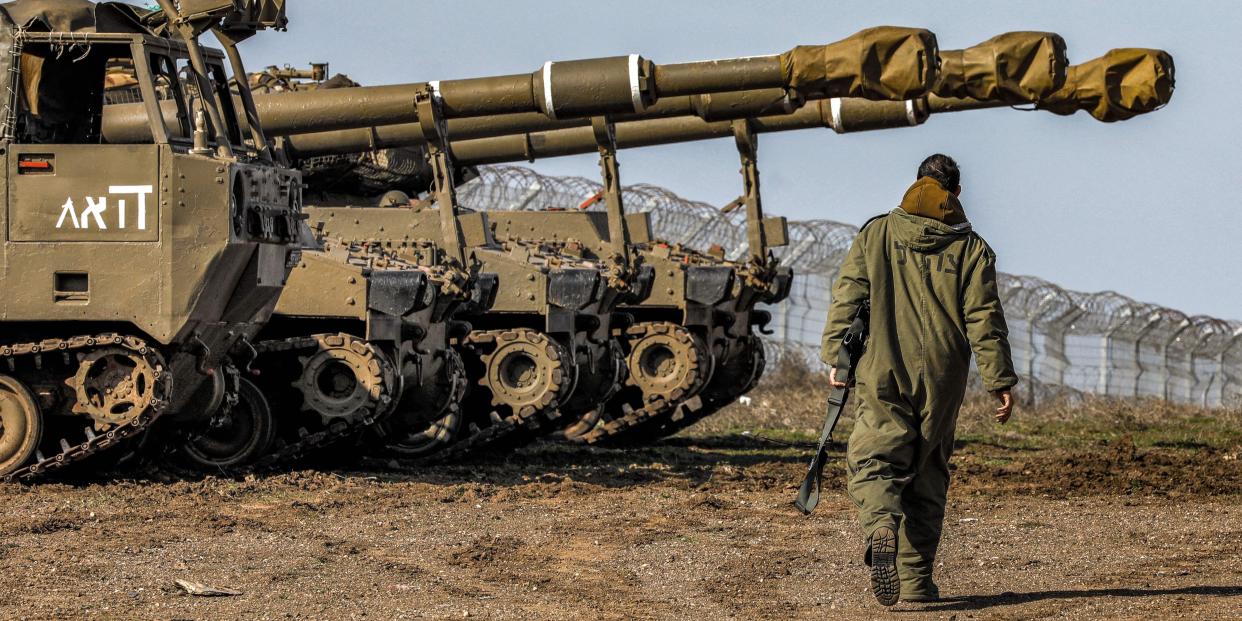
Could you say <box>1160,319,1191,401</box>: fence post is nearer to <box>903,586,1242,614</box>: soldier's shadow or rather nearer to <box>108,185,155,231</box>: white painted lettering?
<box>108,185,155,231</box>: white painted lettering

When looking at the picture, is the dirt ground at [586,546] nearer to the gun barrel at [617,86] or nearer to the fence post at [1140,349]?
the gun barrel at [617,86]

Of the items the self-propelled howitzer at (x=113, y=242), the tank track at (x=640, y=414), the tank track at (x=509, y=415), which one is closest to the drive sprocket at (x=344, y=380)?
the self-propelled howitzer at (x=113, y=242)

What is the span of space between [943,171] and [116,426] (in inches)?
236

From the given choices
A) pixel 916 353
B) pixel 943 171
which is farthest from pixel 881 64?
pixel 916 353

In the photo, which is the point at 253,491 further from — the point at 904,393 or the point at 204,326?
the point at 904,393

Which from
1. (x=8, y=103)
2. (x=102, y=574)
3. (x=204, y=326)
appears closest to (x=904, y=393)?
(x=102, y=574)

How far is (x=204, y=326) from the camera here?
12961mm

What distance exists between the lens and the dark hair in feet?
29.0

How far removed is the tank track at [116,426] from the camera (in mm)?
12578

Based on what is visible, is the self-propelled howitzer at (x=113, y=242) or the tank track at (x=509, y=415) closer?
the self-propelled howitzer at (x=113, y=242)

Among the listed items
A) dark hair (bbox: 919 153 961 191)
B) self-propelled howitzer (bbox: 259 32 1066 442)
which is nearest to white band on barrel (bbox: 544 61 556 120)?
dark hair (bbox: 919 153 961 191)

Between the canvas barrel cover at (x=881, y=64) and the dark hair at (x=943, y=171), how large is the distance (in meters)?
1.81

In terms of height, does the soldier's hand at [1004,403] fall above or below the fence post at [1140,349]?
above

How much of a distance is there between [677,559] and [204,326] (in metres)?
4.09
